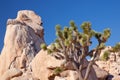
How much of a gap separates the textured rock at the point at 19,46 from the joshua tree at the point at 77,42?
10005 mm

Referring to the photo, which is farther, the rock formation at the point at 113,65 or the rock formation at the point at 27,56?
the rock formation at the point at 113,65

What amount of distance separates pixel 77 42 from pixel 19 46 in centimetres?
1267

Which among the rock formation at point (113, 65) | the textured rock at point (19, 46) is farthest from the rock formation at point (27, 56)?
the rock formation at point (113, 65)

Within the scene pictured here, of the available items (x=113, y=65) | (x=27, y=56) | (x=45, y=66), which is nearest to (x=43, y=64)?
(x=45, y=66)

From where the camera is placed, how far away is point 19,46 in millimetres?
30391

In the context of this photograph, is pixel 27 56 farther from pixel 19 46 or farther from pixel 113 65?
pixel 113 65

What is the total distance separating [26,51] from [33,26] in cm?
428

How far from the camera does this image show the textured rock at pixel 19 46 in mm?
29750

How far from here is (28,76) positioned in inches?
989

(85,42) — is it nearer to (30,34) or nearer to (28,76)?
(28,76)

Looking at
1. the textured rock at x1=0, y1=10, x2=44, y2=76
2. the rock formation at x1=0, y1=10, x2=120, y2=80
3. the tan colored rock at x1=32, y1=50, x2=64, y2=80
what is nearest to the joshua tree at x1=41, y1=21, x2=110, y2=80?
the rock formation at x1=0, y1=10, x2=120, y2=80

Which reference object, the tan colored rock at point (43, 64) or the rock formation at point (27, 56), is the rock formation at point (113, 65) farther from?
the tan colored rock at point (43, 64)

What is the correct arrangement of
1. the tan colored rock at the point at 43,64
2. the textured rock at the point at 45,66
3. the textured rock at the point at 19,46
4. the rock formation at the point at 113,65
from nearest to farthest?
1. the textured rock at the point at 45,66
2. the tan colored rock at the point at 43,64
3. the rock formation at the point at 113,65
4. the textured rock at the point at 19,46

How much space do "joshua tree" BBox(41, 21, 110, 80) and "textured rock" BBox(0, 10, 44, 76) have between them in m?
10.0
